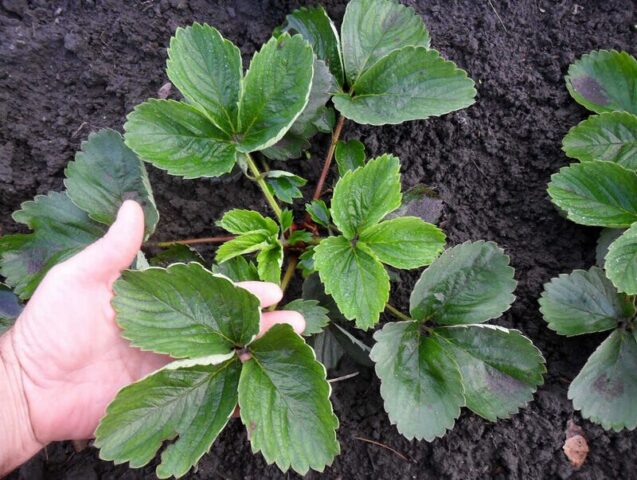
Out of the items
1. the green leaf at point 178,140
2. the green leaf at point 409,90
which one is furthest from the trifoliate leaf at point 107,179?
the green leaf at point 409,90

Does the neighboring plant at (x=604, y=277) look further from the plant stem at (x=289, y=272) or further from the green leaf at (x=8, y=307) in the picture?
the green leaf at (x=8, y=307)

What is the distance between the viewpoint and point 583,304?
1.54 meters

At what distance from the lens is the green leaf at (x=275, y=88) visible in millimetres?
1396

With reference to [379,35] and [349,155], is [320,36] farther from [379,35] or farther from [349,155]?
[349,155]

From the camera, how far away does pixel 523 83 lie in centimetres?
185

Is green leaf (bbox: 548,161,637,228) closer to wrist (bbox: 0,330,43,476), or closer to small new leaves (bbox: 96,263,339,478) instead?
small new leaves (bbox: 96,263,339,478)

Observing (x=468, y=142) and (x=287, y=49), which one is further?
(x=468, y=142)

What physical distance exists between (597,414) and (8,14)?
2190mm

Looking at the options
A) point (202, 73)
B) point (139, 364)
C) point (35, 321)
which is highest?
point (202, 73)

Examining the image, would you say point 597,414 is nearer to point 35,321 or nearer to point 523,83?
point 523,83

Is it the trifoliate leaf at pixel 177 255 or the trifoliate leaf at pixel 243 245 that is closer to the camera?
the trifoliate leaf at pixel 243 245

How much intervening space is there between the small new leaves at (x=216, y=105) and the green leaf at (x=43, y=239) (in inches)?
12.6

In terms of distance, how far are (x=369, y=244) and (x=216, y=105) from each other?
54 cm

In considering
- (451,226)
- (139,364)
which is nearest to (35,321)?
(139,364)
